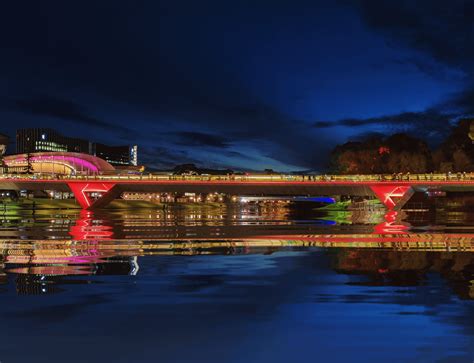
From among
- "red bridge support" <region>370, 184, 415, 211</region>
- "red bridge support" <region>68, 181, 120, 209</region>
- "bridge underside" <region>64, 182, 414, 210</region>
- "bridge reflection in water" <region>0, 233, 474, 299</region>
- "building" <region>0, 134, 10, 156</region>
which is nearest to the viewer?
"bridge reflection in water" <region>0, 233, 474, 299</region>

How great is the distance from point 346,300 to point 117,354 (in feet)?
20.0

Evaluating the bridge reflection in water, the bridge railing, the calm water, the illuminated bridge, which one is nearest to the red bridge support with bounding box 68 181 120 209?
the illuminated bridge

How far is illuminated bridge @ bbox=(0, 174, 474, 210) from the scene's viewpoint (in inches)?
3905

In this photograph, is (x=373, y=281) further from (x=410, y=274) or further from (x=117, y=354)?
(x=117, y=354)

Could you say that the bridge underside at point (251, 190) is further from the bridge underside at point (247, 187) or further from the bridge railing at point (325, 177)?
the bridge railing at point (325, 177)

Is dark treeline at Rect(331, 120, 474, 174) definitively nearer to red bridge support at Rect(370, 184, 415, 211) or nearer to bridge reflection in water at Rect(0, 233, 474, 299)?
red bridge support at Rect(370, 184, 415, 211)

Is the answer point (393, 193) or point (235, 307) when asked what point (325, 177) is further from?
point (235, 307)

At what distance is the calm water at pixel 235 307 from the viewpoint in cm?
945

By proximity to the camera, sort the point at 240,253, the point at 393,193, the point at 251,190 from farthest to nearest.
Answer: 1. the point at 251,190
2. the point at 393,193
3. the point at 240,253

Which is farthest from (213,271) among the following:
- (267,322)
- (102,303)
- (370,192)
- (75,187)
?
(75,187)

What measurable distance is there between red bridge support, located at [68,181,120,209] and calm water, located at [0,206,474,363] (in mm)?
89627

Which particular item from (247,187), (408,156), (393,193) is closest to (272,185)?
(247,187)

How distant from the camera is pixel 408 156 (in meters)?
119

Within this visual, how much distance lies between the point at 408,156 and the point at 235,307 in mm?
111561
